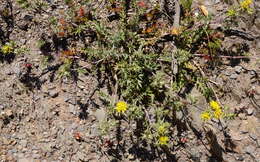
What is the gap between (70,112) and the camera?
7.88m

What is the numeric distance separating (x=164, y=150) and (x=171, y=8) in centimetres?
312

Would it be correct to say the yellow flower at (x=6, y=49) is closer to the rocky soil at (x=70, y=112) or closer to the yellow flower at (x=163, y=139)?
the rocky soil at (x=70, y=112)

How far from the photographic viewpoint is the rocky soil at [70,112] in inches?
304

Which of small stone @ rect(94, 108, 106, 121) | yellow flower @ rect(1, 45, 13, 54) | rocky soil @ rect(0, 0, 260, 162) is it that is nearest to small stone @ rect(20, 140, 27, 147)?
rocky soil @ rect(0, 0, 260, 162)

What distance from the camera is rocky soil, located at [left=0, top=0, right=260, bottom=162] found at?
7.73 metres

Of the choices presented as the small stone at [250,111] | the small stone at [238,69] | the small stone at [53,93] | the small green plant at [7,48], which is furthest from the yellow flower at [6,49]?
the small stone at [250,111]

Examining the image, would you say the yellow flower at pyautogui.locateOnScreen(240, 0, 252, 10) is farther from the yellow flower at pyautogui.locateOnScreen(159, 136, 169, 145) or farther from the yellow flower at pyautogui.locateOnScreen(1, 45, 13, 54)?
the yellow flower at pyautogui.locateOnScreen(1, 45, 13, 54)

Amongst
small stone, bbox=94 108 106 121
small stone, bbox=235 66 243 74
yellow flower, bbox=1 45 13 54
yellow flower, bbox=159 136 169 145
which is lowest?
yellow flower, bbox=159 136 169 145

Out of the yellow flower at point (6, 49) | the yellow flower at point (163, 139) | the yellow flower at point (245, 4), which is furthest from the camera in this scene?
the yellow flower at point (6, 49)

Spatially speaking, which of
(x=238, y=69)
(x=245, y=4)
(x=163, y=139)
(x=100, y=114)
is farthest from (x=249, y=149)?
(x=100, y=114)

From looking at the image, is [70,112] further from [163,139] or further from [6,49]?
[163,139]

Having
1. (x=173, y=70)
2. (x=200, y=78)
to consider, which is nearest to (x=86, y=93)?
(x=173, y=70)

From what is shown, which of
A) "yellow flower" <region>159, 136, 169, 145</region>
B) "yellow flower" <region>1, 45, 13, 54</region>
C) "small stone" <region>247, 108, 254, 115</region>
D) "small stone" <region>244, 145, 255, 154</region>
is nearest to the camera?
"yellow flower" <region>159, 136, 169, 145</region>

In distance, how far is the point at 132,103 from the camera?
7762 millimetres
